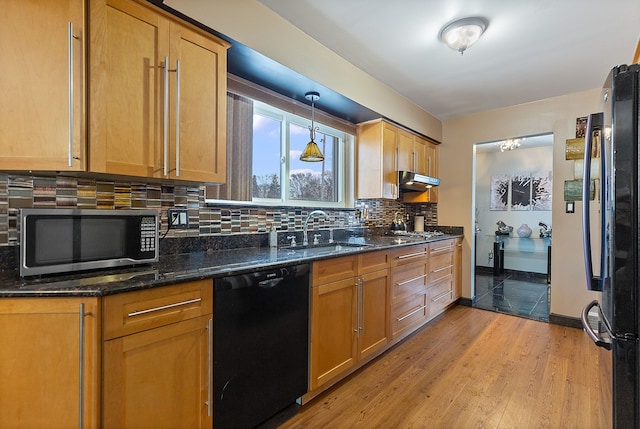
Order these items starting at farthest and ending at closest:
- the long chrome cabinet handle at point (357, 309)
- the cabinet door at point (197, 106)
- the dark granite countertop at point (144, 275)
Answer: the long chrome cabinet handle at point (357, 309) < the cabinet door at point (197, 106) < the dark granite countertop at point (144, 275)

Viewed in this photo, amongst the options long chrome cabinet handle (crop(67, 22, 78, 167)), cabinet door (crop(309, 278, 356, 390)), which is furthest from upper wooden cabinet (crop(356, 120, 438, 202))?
long chrome cabinet handle (crop(67, 22, 78, 167))

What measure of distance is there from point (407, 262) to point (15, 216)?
261cm

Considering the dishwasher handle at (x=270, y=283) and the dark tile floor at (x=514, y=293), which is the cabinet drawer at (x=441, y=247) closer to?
the dark tile floor at (x=514, y=293)

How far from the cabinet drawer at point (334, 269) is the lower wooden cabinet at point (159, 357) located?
698 millimetres

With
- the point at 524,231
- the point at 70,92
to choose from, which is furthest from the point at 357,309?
the point at 524,231

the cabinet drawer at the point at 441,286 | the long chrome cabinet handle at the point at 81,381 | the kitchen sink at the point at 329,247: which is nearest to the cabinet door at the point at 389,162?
the kitchen sink at the point at 329,247

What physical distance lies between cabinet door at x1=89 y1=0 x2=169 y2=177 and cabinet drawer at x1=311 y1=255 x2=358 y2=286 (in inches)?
40.7

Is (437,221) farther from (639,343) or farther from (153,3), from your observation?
(153,3)

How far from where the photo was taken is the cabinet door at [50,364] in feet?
3.48

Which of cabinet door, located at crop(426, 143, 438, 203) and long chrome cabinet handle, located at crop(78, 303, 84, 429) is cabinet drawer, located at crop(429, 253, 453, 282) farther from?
long chrome cabinet handle, located at crop(78, 303, 84, 429)

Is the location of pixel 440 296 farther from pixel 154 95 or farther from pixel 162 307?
pixel 154 95

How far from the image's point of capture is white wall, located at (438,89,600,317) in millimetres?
3230

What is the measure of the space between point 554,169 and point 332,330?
3110mm

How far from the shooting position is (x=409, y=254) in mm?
2801
